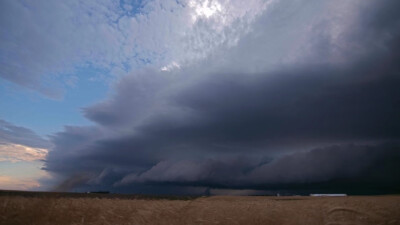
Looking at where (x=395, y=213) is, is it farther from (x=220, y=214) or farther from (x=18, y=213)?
(x=18, y=213)

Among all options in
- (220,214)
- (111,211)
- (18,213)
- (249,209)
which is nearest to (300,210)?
(249,209)

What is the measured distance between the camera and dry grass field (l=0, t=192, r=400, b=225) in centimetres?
872

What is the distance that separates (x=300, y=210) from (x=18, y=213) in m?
12.7

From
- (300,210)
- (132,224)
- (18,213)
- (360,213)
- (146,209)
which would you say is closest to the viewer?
(360,213)

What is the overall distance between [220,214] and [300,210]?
2.81 metres

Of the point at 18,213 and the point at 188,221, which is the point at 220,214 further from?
the point at 18,213

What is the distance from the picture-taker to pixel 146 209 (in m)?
12.0

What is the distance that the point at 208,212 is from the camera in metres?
9.97

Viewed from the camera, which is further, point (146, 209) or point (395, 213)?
point (146, 209)

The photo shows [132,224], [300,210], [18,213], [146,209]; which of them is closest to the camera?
[300,210]

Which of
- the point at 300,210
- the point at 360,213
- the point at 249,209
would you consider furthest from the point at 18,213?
the point at 360,213

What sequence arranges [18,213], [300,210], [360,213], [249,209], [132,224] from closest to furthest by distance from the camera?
[360,213] < [300,210] < [249,209] < [132,224] < [18,213]

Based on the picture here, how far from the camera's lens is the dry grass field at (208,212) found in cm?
872

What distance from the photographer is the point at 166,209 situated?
1122 centimetres
